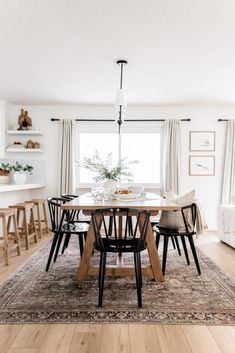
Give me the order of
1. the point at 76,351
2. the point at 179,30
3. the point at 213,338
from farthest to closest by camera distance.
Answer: the point at 179,30 → the point at 213,338 → the point at 76,351

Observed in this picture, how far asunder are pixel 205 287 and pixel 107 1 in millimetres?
2657

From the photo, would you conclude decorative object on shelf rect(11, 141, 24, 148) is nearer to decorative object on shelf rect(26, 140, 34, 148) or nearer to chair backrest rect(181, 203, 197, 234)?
decorative object on shelf rect(26, 140, 34, 148)

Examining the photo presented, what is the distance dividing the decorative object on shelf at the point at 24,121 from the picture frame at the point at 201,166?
3.21m

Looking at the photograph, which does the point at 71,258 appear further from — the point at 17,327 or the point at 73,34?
the point at 73,34

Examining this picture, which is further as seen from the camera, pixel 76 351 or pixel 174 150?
pixel 174 150

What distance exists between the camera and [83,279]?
277 centimetres

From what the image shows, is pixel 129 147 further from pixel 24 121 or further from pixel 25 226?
pixel 25 226

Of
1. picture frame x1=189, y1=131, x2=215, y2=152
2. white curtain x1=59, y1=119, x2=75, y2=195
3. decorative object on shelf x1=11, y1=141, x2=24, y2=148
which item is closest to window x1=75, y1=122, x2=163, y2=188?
white curtain x1=59, y1=119, x2=75, y2=195

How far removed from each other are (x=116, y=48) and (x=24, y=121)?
9.66ft

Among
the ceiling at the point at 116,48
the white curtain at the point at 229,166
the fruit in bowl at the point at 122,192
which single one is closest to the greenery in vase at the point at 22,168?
the ceiling at the point at 116,48

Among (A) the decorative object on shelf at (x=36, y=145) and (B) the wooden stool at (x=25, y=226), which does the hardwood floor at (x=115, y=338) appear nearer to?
(B) the wooden stool at (x=25, y=226)

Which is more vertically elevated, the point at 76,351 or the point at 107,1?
the point at 107,1

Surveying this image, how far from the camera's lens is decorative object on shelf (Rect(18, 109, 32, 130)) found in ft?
17.7

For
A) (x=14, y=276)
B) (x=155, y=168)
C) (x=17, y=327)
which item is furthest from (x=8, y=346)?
(x=155, y=168)
